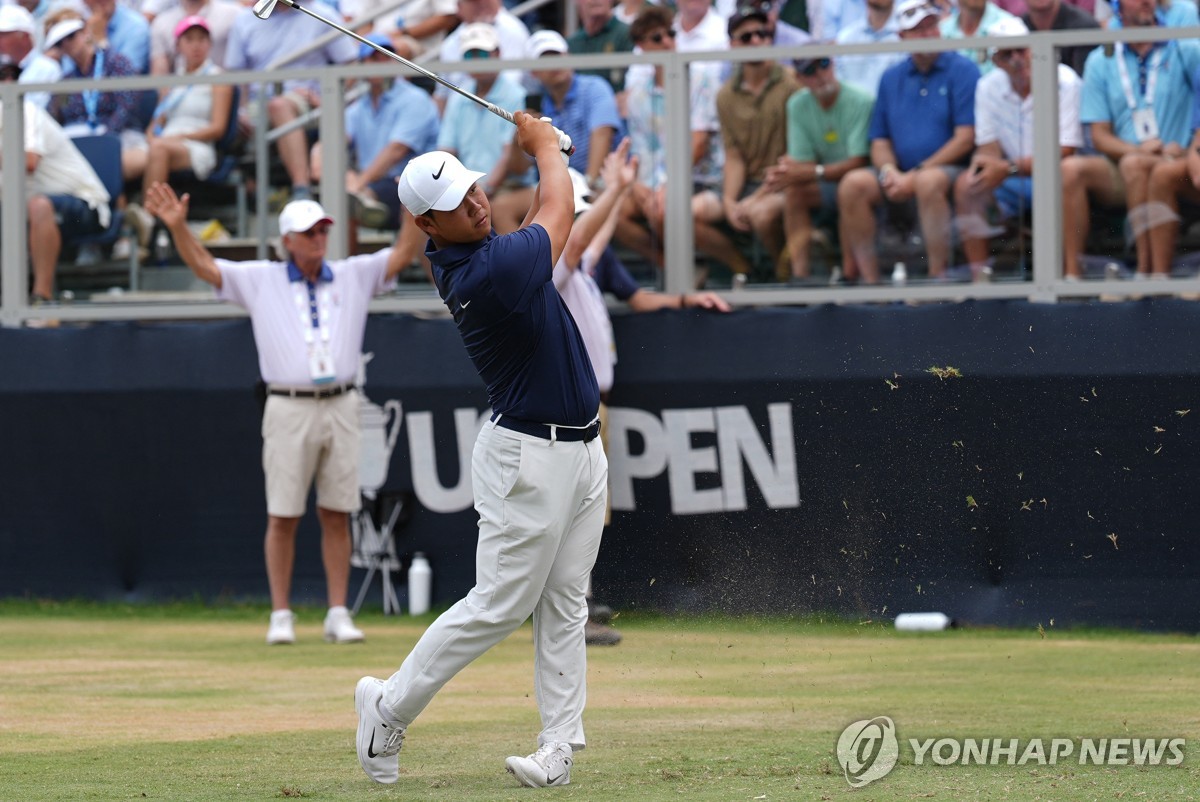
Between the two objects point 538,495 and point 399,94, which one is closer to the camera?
point 538,495

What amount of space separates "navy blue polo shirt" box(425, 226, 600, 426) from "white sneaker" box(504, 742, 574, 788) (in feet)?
3.35

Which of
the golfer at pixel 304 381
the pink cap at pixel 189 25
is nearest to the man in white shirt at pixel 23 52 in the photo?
the pink cap at pixel 189 25

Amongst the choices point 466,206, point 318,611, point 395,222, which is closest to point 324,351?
point 395,222

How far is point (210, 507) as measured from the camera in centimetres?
1103

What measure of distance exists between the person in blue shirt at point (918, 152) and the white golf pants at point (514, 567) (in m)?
4.61

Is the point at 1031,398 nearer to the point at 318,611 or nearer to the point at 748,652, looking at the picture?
the point at 748,652

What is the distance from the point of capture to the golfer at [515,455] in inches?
217

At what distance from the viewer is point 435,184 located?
5.46 meters

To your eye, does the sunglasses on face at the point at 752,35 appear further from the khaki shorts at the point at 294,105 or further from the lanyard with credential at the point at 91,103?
the lanyard with credential at the point at 91,103

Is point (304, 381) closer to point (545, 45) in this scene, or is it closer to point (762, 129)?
point (545, 45)

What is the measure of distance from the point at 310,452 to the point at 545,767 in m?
4.58

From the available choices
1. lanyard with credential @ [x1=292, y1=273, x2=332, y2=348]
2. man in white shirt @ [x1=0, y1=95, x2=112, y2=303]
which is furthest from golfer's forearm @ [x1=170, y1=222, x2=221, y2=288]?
man in white shirt @ [x1=0, y1=95, x2=112, y2=303]

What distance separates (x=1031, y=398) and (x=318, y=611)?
14.7ft

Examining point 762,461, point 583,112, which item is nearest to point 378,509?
point 762,461
